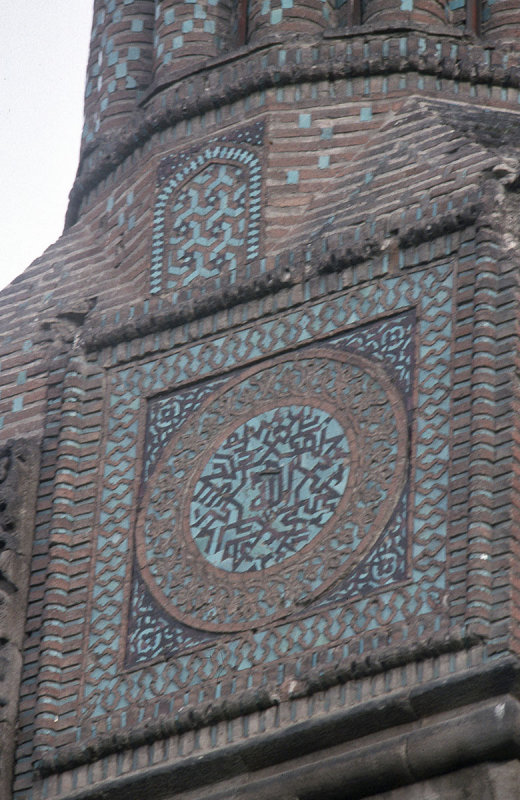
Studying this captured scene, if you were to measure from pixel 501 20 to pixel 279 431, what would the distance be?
10.9 feet

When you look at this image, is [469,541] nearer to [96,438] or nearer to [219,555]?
[219,555]

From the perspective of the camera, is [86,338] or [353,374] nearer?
[353,374]

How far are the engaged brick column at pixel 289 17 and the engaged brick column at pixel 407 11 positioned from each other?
0.28m

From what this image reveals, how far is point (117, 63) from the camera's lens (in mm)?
16328

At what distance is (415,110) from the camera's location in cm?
1467

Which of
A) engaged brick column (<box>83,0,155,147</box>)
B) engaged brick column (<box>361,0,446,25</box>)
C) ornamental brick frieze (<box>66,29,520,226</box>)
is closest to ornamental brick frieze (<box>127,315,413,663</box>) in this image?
ornamental brick frieze (<box>66,29,520,226</box>)

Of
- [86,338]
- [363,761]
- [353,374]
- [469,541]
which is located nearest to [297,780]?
[363,761]

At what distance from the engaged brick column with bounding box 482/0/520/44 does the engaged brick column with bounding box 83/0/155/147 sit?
1.93 metres

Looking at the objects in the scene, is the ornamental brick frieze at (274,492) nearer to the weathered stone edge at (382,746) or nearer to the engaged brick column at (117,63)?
the weathered stone edge at (382,746)

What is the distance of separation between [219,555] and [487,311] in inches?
65.8

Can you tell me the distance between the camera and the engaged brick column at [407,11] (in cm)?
1543

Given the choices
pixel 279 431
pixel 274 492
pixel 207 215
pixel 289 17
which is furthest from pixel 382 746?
pixel 289 17

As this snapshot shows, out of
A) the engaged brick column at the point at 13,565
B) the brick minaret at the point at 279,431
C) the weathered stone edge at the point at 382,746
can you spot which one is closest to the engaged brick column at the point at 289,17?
the brick minaret at the point at 279,431

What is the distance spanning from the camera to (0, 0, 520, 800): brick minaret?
12.4 metres
